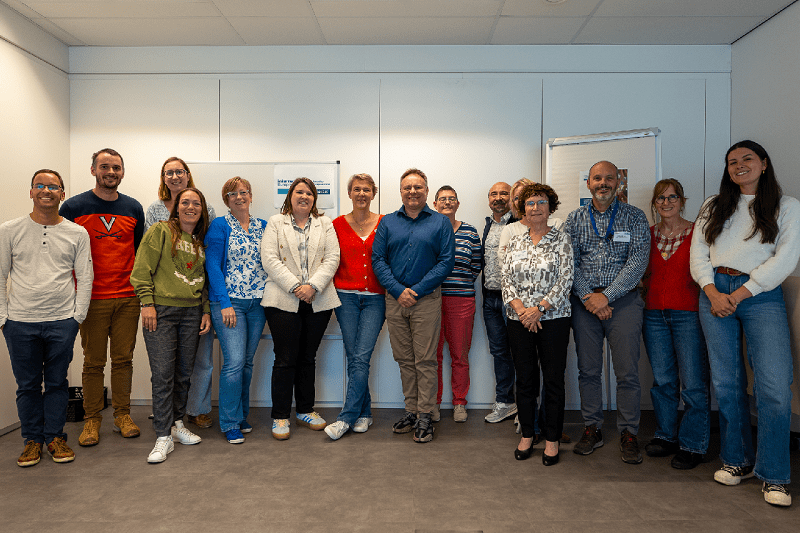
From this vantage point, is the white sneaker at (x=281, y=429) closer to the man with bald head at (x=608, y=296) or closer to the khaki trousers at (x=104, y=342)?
the khaki trousers at (x=104, y=342)

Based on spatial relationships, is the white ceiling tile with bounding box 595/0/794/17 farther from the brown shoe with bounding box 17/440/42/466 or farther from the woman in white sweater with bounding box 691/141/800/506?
the brown shoe with bounding box 17/440/42/466

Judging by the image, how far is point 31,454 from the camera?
2.96 metres

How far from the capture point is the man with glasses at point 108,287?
10.9ft

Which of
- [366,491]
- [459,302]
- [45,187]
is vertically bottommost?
[366,491]

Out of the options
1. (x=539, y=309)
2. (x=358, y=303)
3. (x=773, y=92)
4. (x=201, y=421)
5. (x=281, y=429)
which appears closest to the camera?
(x=539, y=309)

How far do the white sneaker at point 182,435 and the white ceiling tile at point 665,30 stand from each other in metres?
4.34

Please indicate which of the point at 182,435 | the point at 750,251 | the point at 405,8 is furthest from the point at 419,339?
the point at 405,8

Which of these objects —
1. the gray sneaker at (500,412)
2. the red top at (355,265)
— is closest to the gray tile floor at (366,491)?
the gray sneaker at (500,412)

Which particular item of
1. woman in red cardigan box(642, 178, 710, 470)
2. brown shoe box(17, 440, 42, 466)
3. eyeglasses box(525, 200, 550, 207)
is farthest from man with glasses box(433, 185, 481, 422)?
brown shoe box(17, 440, 42, 466)

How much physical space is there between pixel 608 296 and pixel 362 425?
1937mm

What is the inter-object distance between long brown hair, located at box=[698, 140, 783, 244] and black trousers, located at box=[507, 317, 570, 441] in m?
0.99

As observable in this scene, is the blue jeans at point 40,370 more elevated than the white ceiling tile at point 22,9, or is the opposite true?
the white ceiling tile at point 22,9

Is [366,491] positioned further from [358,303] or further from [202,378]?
[202,378]

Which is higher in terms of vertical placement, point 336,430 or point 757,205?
point 757,205
